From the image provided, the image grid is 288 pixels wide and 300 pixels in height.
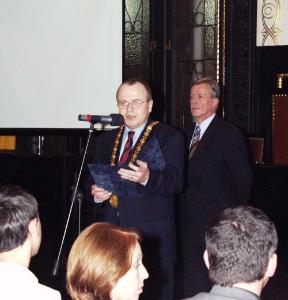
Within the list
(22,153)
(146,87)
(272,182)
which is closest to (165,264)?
(146,87)

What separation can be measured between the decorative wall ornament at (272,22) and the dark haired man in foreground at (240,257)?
539 centimetres

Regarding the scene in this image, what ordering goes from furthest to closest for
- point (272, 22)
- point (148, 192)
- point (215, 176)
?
point (272, 22), point (215, 176), point (148, 192)

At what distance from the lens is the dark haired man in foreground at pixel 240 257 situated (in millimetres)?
1770

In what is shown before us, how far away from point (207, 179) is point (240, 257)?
1.88 meters

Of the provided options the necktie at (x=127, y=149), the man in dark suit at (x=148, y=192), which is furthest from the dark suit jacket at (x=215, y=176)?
the necktie at (x=127, y=149)

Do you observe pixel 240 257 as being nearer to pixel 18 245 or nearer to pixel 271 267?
pixel 271 267

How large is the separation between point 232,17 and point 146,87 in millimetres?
4007

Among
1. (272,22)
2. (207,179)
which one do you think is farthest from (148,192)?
(272,22)

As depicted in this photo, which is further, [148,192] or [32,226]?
[148,192]

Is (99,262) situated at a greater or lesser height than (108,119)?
lesser

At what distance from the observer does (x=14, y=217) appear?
1.97 metres

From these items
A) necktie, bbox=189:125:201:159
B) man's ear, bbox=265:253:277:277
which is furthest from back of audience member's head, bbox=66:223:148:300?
necktie, bbox=189:125:201:159

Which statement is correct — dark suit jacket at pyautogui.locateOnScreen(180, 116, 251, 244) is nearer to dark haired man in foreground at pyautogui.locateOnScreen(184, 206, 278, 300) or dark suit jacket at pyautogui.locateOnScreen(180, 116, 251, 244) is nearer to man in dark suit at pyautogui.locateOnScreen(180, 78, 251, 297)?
man in dark suit at pyautogui.locateOnScreen(180, 78, 251, 297)

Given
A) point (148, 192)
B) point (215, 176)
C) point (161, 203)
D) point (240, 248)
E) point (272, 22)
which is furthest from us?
point (272, 22)
